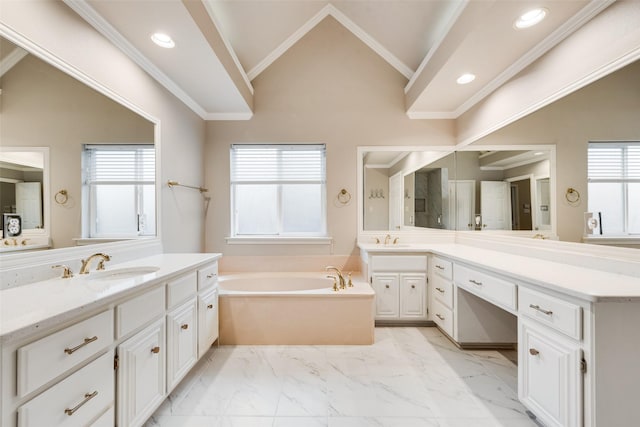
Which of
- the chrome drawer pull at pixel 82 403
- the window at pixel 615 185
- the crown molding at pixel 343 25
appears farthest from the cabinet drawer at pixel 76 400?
the crown molding at pixel 343 25

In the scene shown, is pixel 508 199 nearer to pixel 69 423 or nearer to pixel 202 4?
pixel 202 4

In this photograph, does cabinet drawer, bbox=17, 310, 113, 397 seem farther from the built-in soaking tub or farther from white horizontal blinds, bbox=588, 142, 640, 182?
white horizontal blinds, bbox=588, 142, 640, 182

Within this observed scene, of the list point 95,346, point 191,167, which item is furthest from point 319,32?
point 95,346

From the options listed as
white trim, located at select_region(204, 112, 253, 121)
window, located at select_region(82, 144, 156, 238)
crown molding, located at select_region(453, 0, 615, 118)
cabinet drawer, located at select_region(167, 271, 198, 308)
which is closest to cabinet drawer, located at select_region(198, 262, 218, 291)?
cabinet drawer, located at select_region(167, 271, 198, 308)

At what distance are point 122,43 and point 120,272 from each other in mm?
1582

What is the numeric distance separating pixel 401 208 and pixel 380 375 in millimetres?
1925

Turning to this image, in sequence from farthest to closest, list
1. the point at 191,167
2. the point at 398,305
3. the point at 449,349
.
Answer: the point at 191,167 < the point at 398,305 < the point at 449,349

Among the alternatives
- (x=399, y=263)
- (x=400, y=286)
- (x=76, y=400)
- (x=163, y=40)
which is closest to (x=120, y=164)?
(x=163, y=40)

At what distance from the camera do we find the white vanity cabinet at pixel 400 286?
9.12ft

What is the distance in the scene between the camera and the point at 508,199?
2469 millimetres

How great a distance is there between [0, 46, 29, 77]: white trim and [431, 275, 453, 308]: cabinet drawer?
3.14 metres

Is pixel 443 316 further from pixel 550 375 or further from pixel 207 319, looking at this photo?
pixel 207 319

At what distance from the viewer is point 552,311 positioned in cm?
131

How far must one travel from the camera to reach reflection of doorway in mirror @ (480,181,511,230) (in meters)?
2.49
